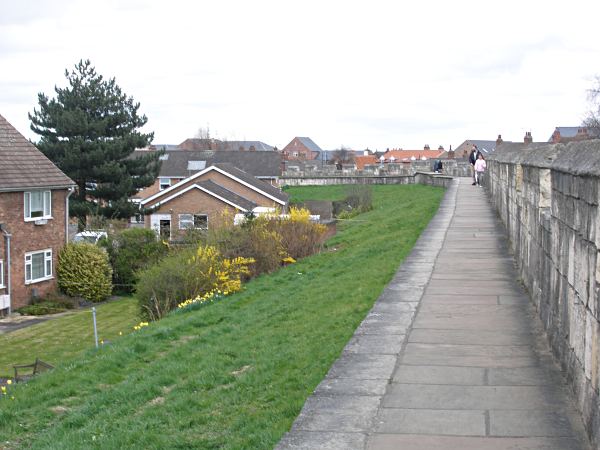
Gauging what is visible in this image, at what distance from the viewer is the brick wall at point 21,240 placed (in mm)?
30906

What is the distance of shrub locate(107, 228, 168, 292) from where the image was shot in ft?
115

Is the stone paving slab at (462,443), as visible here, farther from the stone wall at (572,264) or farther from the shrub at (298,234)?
the shrub at (298,234)

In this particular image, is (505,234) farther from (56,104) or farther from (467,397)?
(56,104)

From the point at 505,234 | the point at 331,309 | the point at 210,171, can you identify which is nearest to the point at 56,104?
the point at 210,171

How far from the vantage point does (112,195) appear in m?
44.8

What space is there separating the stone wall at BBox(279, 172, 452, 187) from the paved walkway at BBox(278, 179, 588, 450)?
96.4 feet

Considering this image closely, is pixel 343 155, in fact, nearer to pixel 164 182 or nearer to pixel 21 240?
pixel 164 182


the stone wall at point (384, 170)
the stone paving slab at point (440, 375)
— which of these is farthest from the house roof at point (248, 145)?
the stone paving slab at point (440, 375)

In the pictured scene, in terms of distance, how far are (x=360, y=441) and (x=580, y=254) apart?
Result: 205 centimetres

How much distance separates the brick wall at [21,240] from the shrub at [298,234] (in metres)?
12.6

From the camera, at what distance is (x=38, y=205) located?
108 feet

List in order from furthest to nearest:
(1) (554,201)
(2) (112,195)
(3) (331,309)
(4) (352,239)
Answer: (2) (112,195) → (4) (352,239) → (3) (331,309) → (1) (554,201)

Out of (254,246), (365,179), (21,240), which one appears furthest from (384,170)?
(254,246)

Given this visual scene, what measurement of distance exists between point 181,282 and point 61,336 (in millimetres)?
7799
